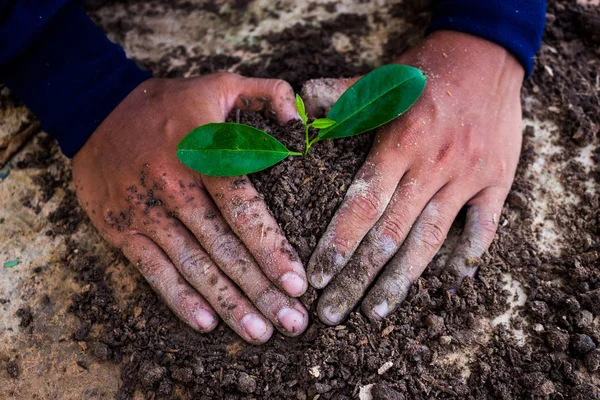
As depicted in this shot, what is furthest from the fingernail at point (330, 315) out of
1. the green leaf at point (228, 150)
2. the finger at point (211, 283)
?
the green leaf at point (228, 150)

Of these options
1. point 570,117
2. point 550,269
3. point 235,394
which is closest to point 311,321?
point 235,394

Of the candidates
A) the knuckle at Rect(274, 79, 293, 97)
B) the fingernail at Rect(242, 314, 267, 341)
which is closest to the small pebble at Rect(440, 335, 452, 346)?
the fingernail at Rect(242, 314, 267, 341)

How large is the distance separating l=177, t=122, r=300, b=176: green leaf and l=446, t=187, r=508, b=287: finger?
0.56m

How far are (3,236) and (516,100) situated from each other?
1741 millimetres

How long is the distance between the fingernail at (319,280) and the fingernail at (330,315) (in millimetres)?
60

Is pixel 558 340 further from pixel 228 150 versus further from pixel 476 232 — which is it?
pixel 228 150

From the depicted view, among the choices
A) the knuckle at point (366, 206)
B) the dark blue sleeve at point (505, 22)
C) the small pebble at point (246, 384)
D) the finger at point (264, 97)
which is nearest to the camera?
the small pebble at point (246, 384)

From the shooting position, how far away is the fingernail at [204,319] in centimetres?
142

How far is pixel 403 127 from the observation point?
1.50 m

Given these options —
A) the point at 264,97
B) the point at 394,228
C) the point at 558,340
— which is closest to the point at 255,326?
the point at 394,228

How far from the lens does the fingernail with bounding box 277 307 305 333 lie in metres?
1.35

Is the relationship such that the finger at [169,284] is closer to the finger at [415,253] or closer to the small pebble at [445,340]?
the finger at [415,253]

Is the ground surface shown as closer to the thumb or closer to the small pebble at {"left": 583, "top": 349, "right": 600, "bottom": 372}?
the small pebble at {"left": 583, "top": 349, "right": 600, "bottom": 372}

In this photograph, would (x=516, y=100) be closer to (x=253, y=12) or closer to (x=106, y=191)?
(x=253, y=12)
